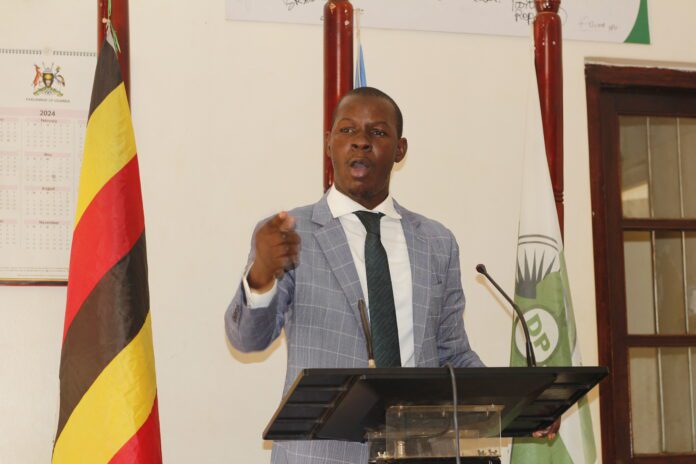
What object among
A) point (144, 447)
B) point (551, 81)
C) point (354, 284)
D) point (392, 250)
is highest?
point (551, 81)

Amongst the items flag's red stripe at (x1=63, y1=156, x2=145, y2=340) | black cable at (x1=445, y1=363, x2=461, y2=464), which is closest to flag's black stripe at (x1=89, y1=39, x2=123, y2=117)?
flag's red stripe at (x1=63, y1=156, x2=145, y2=340)

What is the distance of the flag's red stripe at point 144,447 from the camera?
8.21 ft

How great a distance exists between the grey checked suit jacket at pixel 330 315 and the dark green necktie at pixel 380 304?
0.04 m

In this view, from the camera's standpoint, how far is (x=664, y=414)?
3615mm

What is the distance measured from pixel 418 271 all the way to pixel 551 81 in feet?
3.54

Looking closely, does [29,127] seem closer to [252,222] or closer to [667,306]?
[252,222]

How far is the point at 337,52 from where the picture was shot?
2879mm

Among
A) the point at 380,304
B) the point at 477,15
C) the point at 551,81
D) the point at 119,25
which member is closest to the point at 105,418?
the point at 380,304

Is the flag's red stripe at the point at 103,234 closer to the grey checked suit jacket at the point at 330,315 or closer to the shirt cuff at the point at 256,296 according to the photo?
the grey checked suit jacket at the point at 330,315

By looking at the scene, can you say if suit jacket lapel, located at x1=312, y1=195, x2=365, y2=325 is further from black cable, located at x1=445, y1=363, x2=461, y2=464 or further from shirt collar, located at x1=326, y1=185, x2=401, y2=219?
black cable, located at x1=445, y1=363, x2=461, y2=464

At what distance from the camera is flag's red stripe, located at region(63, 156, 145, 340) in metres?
2.57

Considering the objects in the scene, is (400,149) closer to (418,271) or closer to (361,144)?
(361,144)

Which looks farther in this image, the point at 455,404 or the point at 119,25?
the point at 119,25

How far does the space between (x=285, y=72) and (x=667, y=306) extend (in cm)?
179
